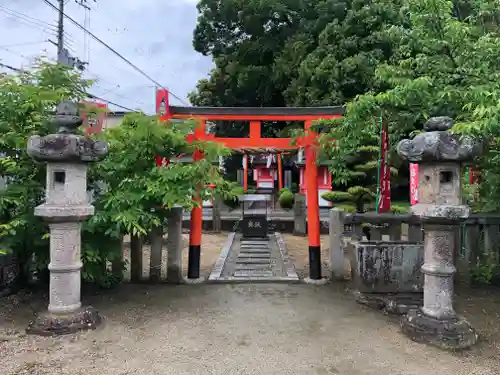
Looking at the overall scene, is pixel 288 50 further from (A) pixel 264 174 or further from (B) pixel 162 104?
(B) pixel 162 104

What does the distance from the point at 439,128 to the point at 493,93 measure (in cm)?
75

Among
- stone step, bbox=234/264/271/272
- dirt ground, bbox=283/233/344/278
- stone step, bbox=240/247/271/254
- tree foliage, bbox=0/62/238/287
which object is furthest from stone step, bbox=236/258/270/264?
tree foliage, bbox=0/62/238/287

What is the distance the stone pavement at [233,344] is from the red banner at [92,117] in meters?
2.31

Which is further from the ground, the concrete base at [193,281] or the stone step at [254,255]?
the concrete base at [193,281]

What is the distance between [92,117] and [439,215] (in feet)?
14.8

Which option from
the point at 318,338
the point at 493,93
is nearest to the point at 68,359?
the point at 318,338

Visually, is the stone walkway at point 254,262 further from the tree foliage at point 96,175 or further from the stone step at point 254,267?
the tree foliage at point 96,175

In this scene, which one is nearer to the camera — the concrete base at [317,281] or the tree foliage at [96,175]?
the tree foliage at [96,175]

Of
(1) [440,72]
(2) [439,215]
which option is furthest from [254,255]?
(1) [440,72]

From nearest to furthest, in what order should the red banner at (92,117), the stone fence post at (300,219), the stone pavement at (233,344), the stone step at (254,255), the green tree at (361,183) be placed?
the stone pavement at (233,344) < the red banner at (92,117) < the stone step at (254,255) < the green tree at (361,183) < the stone fence post at (300,219)

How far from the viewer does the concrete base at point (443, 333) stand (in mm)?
4055

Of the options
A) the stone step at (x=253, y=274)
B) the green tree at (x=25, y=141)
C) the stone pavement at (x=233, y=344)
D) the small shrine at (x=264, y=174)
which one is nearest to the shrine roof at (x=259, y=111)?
the green tree at (x=25, y=141)

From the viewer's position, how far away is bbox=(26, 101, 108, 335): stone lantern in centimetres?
430

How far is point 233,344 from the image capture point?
4.16 metres
